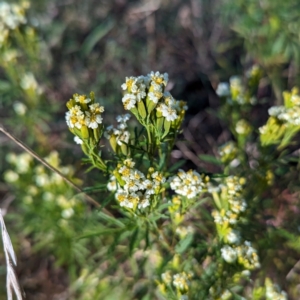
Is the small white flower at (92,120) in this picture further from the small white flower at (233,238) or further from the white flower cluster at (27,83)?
the white flower cluster at (27,83)

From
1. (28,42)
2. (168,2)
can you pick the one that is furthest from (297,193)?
(168,2)

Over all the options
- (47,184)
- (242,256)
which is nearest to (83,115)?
(242,256)

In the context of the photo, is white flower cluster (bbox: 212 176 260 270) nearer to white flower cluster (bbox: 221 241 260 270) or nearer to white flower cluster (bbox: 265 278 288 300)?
white flower cluster (bbox: 221 241 260 270)

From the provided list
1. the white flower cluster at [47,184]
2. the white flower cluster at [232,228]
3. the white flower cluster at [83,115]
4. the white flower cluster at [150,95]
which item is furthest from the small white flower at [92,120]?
the white flower cluster at [47,184]

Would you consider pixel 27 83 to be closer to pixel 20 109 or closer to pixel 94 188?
pixel 20 109

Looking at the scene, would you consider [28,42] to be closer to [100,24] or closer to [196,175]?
[100,24]

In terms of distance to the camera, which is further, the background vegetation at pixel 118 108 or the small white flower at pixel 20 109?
the small white flower at pixel 20 109
